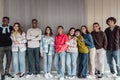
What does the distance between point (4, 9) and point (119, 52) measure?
2.97 metres

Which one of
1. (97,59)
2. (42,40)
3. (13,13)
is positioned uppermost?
(13,13)

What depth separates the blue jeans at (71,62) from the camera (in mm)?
5633

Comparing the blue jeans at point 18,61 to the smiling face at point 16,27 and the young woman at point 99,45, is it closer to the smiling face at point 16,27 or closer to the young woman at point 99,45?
the smiling face at point 16,27

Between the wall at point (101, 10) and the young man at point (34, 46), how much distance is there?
52.2 inches

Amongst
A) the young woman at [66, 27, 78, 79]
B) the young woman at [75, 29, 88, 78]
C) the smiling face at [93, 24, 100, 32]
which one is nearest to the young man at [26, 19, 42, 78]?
the young woman at [66, 27, 78, 79]

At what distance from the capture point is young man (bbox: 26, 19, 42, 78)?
570 cm

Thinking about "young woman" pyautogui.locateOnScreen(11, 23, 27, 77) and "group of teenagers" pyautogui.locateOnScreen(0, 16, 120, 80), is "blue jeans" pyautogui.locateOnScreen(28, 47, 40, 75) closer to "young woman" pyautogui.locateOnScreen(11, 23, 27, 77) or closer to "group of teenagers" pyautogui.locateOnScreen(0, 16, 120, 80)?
"group of teenagers" pyautogui.locateOnScreen(0, 16, 120, 80)

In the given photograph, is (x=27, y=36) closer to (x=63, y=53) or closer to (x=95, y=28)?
(x=63, y=53)

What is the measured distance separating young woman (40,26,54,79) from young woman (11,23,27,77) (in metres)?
0.44

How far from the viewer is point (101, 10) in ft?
19.9

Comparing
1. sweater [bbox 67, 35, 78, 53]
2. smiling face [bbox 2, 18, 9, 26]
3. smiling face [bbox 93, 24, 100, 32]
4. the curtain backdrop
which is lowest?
sweater [bbox 67, 35, 78, 53]

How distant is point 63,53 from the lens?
18.4ft

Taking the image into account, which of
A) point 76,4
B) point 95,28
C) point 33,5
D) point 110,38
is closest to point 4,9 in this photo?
point 33,5

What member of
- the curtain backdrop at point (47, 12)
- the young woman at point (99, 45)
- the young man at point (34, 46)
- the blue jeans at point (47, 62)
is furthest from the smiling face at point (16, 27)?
the young woman at point (99, 45)
